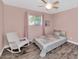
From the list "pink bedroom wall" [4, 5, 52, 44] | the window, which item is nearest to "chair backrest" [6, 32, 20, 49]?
"pink bedroom wall" [4, 5, 52, 44]

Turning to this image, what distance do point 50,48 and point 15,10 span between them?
286 cm

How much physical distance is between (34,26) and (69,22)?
91.8 inches

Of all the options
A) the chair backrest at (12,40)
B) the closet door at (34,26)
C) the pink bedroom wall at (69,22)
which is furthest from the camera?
the closet door at (34,26)

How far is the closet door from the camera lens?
5.55 metres

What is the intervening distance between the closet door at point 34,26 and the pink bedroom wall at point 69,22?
1439mm

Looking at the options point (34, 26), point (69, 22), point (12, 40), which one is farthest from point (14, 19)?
point (69, 22)

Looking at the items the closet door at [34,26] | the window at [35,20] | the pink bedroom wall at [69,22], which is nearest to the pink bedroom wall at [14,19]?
the closet door at [34,26]

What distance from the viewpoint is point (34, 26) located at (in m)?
5.78

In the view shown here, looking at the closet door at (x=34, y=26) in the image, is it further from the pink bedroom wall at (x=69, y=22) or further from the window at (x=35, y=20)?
the pink bedroom wall at (x=69, y=22)

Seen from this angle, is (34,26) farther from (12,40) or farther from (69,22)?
(69,22)

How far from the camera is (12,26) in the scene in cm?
460

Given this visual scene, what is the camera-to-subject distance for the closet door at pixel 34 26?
18.2ft

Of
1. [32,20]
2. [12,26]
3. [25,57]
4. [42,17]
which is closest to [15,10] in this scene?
[12,26]

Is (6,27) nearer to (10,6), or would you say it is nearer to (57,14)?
(10,6)
